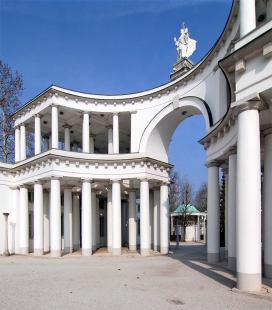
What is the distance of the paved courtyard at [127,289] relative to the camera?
840cm

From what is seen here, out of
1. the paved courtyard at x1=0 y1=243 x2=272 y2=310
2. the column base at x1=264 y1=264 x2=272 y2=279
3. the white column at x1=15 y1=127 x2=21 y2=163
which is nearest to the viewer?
the paved courtyard at x1=0 y1=243 x2=272 y2=310

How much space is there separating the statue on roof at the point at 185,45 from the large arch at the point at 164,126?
593 centimetres

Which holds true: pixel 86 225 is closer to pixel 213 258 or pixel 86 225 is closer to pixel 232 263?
pixel 213 258

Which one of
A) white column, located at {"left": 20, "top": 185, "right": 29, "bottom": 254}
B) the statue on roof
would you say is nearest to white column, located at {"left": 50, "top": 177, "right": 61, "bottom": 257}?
white column, located at {"left": 20, "top": 185, "right": 29, "bottom": 254}

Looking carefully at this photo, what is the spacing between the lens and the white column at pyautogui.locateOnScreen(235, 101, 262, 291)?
8.95 meters

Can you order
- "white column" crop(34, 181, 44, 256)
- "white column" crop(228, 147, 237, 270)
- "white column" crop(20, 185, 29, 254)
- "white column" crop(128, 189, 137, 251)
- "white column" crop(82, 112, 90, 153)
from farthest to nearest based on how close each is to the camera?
"white column" crop(128, 189, 137, 251)
"white column" crop(20, 185, 29, 254)
"white column" crop(82, 112, 90, 153)
"white column" crop(34, 181, 44, 256)
"white column" crop(228, 147, 237, 270)

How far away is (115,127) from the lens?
2409 cm

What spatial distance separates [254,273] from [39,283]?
7.38 meters

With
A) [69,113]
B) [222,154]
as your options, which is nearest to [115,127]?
[69,113]

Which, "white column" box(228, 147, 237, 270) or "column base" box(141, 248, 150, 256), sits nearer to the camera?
"white column" box(228, 147, 237, 270)

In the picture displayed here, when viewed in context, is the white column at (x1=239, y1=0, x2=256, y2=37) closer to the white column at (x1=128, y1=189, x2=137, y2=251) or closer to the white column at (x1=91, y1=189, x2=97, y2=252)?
the white column at (x1=128, y1=189, x2=137, y2=251)

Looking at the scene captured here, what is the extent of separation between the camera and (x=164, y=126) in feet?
79.0

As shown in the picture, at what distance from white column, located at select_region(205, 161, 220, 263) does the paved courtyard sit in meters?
1.76

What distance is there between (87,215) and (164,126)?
27.6 feet
